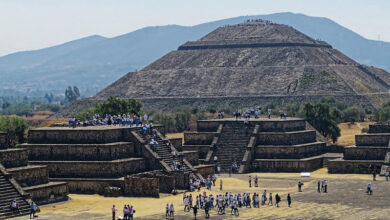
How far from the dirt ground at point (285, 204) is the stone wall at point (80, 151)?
408 centimetres

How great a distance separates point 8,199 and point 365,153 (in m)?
37.8

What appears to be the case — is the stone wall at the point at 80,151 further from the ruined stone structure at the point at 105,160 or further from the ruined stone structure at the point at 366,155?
the ruined stone structure at the point at 366,155

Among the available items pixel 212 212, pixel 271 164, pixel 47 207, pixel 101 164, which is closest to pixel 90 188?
pixel 101 164

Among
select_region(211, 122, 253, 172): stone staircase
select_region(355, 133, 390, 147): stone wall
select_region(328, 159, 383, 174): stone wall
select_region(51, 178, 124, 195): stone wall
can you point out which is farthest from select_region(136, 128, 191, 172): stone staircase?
select_region(355, 133, 390, 147): stone wall

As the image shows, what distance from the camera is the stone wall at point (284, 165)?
85625 mm

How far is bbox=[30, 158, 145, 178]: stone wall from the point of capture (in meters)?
70.6

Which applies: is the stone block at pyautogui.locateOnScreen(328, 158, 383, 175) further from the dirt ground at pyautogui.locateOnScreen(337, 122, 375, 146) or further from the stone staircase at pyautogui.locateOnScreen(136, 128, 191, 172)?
the dirt ground at pyautogui.locateOnScreen(337, 122, 375, 146)

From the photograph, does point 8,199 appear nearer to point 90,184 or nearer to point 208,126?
point 90,184

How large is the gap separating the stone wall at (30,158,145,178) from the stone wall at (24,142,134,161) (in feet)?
2.89

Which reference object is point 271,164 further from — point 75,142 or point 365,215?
point 365,215

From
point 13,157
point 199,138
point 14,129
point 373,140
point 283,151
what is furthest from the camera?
point 14,129

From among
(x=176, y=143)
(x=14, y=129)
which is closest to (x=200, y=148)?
(x=176, y=143)

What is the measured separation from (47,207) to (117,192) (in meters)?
6.87

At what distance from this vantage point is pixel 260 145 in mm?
88312
